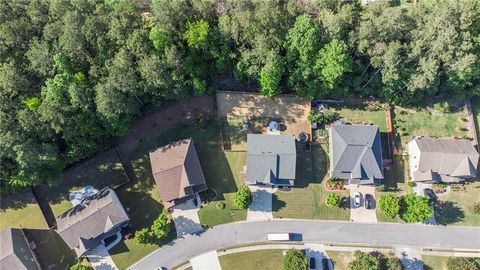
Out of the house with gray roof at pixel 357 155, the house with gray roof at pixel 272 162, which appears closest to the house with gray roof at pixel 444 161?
the house with gray roof at pixel 357 155

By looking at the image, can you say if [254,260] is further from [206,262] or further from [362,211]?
[362,211]

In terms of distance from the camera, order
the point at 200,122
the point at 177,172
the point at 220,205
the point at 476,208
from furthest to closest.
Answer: the point at 200,122, the point at 220,205, the point at 476,208, the point at 177,172

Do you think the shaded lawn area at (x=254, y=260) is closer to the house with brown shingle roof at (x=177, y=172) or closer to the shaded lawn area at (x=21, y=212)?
the house with brown shingle roof at (x=177, y=172)

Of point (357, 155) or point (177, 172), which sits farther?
point (357, 155)

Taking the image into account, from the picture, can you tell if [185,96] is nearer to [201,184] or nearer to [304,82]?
[201,184]

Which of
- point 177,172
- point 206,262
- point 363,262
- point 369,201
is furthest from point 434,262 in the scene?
point 177,172

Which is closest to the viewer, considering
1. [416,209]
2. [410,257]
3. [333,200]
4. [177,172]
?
[416,209]
